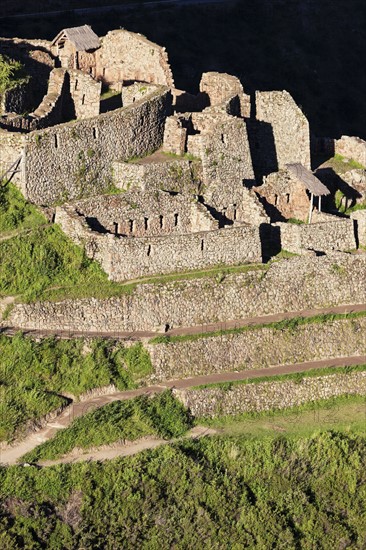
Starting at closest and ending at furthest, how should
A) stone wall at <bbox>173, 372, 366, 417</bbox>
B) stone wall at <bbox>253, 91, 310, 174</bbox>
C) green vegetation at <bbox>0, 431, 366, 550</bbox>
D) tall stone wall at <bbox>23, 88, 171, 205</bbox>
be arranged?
green vegetation at <bbox>0, 431, 366, 550</bbox>, stone wall at <bbox>173, 372, 366, 417</bbox>, tall stone wall at <bbox>23, 88, 171, 205</bbox>, stone wall at <bbox>253, 91, 310, 174</bbox>

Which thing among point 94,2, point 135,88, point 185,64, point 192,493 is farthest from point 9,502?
point 94,2

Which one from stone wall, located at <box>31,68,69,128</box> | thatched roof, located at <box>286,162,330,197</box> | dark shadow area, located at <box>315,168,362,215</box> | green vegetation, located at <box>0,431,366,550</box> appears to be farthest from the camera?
dark shadow area, located at <box>315,168,362,215</box>

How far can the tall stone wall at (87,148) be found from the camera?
6053cm

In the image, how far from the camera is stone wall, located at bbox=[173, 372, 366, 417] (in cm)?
5719

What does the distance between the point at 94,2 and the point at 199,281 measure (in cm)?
4958

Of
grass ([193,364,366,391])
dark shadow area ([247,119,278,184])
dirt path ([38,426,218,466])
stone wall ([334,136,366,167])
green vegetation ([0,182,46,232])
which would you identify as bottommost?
dirt path ([38,426,218,466])

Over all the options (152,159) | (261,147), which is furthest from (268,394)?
(261,147)

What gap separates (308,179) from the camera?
6669cm

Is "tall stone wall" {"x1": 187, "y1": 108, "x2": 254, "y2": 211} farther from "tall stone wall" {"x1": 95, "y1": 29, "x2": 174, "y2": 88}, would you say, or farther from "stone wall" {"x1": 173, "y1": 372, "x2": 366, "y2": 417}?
"stone wall" {"x1": 173, "y1": 372, "x2": 366, "y2": 417}

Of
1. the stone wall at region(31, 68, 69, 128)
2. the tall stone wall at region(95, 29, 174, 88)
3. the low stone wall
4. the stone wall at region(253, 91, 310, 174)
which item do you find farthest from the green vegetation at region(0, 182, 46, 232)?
the stone wall at region(253, 91, 310, 174)

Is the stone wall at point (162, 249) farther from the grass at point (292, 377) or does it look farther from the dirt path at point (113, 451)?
the dirt path at point (113, 451)

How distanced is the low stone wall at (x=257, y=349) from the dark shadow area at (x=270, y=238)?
483 cm

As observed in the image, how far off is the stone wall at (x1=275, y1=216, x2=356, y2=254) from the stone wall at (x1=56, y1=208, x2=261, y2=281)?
2.36 metres

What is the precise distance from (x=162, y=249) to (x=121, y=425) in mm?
7710
